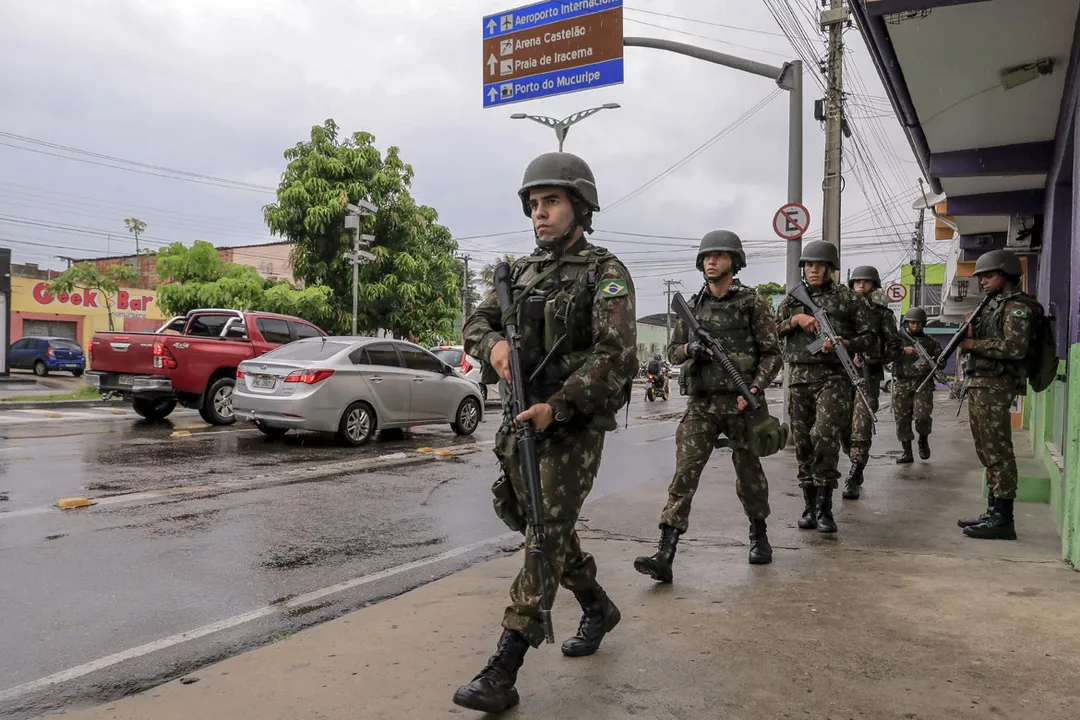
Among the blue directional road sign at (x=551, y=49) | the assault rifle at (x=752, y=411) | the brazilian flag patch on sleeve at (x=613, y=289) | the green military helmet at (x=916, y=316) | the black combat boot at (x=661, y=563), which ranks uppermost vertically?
the blue directional road sign at (x=551, y=49)

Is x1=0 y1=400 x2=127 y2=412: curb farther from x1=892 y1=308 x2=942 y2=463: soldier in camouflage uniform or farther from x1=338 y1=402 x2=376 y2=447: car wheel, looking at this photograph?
x1=892 y1=308 x2=942 y2=463: soldier in camouflage uniform

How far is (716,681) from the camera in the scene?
298 centimetres

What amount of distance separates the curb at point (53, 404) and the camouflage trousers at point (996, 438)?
15961mm

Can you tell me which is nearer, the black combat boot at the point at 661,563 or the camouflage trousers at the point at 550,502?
the camouflage trousers at the point at 550,502

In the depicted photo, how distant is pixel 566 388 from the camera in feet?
9.55

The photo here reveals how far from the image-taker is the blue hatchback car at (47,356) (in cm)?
2881

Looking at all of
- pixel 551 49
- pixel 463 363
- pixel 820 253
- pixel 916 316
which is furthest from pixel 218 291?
pixel 820 253

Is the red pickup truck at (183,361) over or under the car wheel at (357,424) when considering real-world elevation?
over

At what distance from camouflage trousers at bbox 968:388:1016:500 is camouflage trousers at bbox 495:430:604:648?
11.8ft

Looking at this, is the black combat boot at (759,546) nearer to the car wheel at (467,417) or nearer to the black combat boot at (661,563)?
the black combat boot at (661,563)

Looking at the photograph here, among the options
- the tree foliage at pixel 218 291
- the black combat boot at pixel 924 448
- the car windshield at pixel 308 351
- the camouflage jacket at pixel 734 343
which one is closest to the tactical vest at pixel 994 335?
the camouflage jacket at pixel 734 343

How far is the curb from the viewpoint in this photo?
618 inches

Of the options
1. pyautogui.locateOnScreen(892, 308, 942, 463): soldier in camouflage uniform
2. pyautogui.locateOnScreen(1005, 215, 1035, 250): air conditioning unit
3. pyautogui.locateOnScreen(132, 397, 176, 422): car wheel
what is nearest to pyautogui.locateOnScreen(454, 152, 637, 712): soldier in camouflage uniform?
pyautogui.locateOnScreen(892, 308, 942, 463): soldier in camouflage uniform

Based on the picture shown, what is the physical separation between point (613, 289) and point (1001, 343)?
3.64 metres
